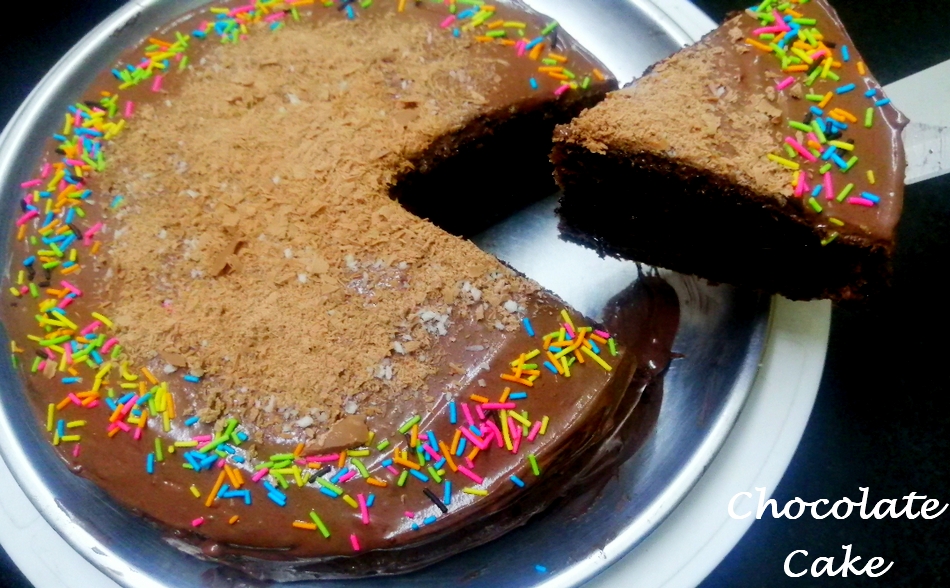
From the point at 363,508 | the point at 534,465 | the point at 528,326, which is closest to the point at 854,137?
the point at 528,326

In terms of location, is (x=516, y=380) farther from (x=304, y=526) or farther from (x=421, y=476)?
(x=304, y=526)

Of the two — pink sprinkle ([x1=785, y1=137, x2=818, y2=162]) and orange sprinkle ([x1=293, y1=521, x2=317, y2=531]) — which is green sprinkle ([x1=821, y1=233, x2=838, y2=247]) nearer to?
pink sprinkle ([x1=785, y1=137, x2=818, y2=162])

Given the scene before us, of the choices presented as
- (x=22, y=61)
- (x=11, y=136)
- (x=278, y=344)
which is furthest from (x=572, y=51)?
(x=22, y=61)

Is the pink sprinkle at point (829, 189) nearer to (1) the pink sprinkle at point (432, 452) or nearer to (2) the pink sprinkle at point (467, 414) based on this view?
(2) the pink sprinkle at point (467, 414)

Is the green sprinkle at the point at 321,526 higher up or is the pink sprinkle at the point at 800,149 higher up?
the pink sprinkle at the point at 800,149

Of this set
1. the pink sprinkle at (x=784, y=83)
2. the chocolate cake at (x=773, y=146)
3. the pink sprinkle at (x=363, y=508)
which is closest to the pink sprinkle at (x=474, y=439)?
the pink sprinkle at (x=363, y=508)

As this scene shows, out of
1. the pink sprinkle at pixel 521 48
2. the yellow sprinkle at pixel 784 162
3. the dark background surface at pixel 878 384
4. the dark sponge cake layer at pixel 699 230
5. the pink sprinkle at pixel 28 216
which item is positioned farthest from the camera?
the dark background surface at pixel 878 384
